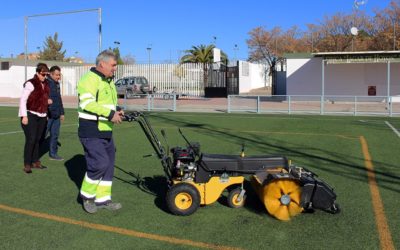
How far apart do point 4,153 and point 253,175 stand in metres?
6.29

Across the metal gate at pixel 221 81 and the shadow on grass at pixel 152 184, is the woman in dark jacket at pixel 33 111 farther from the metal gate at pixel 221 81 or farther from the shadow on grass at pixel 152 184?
the metal gate at pixel 221 81

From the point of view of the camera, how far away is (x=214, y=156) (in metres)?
5.55

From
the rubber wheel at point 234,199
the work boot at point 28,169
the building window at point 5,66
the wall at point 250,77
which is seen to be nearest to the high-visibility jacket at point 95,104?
the rubber wheel at point 234,199

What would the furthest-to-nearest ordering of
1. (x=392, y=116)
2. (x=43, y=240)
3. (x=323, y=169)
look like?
1. (x=392, y=116)
2. (x=323, y=169)
3. (x=43, y=240)

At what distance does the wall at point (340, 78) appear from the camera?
29719mm

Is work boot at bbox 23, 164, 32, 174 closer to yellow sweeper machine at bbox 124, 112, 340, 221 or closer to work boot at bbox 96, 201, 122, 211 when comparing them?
work boot at bbox 96, 201, 122, 211

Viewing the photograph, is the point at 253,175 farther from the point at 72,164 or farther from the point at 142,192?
the point at 72,164

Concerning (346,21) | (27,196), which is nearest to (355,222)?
(27,196)

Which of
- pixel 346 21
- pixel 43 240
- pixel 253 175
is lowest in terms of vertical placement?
pixel 43 240

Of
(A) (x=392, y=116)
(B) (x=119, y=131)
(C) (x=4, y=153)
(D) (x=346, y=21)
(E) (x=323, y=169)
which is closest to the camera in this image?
(E) (x=323, y=169)

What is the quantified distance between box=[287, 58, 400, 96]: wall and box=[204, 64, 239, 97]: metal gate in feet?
28.9

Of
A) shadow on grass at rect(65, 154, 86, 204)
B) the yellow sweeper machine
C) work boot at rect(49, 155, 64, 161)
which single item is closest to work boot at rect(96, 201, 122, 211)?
the yellow sweeper machine

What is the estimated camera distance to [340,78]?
30.4m

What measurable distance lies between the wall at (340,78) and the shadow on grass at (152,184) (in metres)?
24.7
